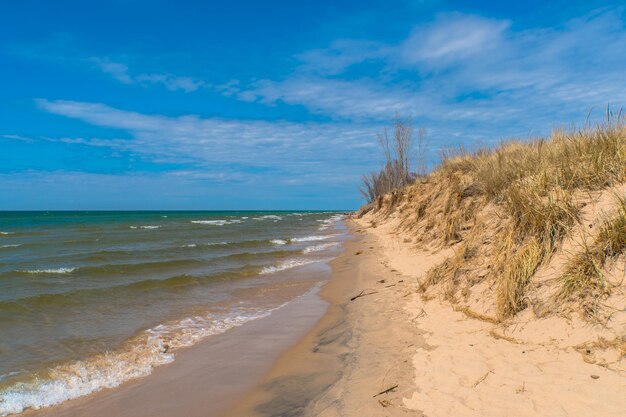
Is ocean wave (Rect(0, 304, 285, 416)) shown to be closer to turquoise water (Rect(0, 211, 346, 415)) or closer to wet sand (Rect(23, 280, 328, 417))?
turquoise water (Rect(0, 211, 346, 415))

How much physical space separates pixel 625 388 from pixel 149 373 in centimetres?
477

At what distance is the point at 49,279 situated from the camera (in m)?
10.4

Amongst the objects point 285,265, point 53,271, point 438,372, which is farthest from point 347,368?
point 53,271

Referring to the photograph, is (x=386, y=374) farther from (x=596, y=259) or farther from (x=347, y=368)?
(x=596, y=259)

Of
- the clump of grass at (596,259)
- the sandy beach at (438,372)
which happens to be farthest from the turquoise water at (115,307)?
the clump of grass at (596,259)

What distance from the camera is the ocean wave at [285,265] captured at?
12070mm

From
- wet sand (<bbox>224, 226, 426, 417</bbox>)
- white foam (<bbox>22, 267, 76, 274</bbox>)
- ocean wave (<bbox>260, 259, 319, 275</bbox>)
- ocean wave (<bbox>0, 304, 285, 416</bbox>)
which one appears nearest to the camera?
wet sand (<bbox>224, 226, 426, 417</bbox>)

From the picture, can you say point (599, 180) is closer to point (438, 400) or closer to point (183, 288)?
point (438, 400)

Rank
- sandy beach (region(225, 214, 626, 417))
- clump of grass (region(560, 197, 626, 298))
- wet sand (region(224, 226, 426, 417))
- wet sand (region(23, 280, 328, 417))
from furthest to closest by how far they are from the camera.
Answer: clump of grass (region(560, 197, 626, 298)), wet sand (region(23, 280, 328, 417)), wet sand (region(224, 226, 426, 417)), sandy beach (region(225, 214, 626, 417))

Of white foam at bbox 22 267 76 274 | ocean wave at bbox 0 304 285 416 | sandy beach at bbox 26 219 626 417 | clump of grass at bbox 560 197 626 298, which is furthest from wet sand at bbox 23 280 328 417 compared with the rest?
white foam at bbox 22 267 76 274

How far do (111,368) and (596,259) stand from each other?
5960 mm

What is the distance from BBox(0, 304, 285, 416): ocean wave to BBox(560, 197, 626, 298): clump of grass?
16.3 feet

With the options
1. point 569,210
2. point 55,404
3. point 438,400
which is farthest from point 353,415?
point 569,210

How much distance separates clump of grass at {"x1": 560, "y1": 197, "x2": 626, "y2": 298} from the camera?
171 inches
